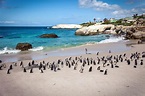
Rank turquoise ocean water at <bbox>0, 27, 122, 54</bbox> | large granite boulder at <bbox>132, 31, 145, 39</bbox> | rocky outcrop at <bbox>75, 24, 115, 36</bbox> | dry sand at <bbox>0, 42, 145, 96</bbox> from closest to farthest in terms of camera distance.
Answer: dry sand at <bbox>0, 42, 145, 96</bbox> < turquoise ocean water at <bbox>0, 27, 122, 54</bbox> < large granite boulder at <bbox>132, 31, 145, 39</bbox> < rocky outcrop at <bbox>75, 24, 115, 36</bbox>

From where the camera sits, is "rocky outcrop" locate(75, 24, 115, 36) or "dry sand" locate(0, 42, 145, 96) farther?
"rocky outcrop" locate(75, 24, 115, 36)

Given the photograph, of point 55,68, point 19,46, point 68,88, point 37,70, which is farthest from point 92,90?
point 19,46

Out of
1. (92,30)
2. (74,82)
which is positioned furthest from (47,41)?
(74,82)

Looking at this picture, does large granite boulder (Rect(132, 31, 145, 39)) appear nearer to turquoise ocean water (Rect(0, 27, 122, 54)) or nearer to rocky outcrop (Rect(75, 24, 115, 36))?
turquoise ocean water (Rect(0, 27, 122, 54))

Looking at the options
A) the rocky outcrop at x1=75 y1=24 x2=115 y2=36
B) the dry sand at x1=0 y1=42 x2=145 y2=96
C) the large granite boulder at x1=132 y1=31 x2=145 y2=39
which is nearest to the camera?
the dry sand at x1=0 y1=42 x2=145 y2=96

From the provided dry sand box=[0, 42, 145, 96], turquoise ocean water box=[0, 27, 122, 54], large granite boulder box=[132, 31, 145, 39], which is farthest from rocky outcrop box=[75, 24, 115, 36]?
dry sand box=[0, 42, 145, 96]

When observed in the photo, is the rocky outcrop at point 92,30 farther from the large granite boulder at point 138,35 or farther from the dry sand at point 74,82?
the dry sand at point 74,82

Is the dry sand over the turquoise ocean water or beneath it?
over

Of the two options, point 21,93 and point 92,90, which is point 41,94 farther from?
point 92,90

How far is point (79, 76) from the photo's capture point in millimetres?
13477

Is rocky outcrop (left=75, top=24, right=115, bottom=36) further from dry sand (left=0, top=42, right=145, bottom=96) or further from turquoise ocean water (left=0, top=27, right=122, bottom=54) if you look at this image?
dry sand (left=0, top=42, right=145, bottom=96)

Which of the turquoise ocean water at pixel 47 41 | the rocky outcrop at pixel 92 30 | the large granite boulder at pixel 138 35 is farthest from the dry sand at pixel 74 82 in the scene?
the rocky outcrop at pixel 92 30

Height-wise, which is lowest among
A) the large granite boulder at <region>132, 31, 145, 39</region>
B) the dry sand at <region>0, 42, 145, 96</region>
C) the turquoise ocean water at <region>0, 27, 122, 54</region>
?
the turquoise ocean water at <region>0, 27, 122, 54</region>

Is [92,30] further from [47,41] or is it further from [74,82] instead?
[74,82]
